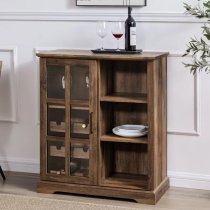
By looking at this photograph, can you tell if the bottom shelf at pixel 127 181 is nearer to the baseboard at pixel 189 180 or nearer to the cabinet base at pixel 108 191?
the cabinet base at pixel 108 191

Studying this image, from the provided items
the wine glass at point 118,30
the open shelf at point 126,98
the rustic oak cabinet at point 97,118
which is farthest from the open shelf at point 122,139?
the wine glass at point 118,30

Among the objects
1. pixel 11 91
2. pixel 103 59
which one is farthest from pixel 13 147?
pixel 103 59

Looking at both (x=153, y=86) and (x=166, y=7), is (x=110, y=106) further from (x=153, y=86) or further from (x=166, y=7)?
(x=166, y=7)

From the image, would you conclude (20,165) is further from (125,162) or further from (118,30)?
(118,30)

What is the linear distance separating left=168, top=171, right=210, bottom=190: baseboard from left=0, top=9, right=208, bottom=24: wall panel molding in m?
1.03

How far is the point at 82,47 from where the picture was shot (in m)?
4.49

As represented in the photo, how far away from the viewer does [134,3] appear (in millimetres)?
4289

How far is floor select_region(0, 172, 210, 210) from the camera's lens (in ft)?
13.0

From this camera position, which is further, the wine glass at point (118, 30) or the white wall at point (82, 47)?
the white wall at point (82, 47)

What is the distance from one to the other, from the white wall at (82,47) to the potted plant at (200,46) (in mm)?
59

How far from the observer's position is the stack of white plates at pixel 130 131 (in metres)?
4.09

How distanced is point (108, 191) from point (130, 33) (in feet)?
3.35

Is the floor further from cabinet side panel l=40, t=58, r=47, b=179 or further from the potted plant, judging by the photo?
the potted plant

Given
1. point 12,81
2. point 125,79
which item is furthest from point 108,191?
point 12,81
